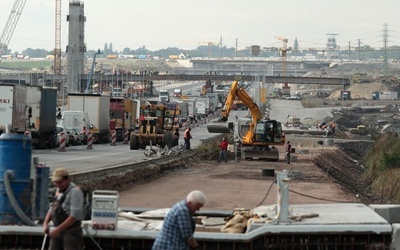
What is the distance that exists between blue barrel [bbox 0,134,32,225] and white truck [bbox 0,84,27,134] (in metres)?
34.5

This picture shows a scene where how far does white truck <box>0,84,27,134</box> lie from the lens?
51.0m

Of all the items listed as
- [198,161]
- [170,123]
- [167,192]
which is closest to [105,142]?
[170,123]

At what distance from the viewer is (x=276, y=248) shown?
52.3 ft

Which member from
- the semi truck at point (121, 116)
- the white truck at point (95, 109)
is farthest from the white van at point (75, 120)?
the semi truck at point (121, 116)

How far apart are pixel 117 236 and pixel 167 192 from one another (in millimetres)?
18273

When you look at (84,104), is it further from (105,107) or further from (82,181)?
(82,181)

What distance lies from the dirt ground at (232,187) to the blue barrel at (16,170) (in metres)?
8.12

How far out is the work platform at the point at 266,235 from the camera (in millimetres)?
15734

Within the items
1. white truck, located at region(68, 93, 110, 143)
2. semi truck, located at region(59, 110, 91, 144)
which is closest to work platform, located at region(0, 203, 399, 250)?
semi truck, located at region(59, 110, 91, 144)

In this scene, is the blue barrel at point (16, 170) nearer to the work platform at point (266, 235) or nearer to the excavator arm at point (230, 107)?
the work platform at point (266, 235)

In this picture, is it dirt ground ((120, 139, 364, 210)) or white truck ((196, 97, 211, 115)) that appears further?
white truck ((196, 97, 211, 115))

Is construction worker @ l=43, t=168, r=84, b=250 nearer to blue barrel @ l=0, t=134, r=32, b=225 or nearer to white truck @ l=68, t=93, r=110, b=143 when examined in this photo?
blue barrel @ l=0, t=134, r=32, b=225

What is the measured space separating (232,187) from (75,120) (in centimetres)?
3350

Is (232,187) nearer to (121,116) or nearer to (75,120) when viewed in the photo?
(75,120)
